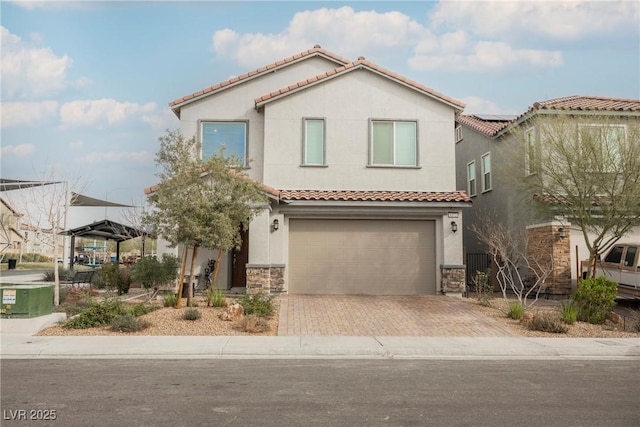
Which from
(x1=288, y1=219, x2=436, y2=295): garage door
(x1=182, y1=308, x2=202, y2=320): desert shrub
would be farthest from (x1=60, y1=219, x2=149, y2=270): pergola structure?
(x1=182, y1=308, x2=202, y2=320): desert shrub

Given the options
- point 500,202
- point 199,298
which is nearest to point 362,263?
point 199,298

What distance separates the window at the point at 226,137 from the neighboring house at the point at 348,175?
0.12 feet

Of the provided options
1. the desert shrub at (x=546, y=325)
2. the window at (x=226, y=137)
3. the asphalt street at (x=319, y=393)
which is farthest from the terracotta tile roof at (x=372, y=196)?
the asphalt street at (x=319, y=393)

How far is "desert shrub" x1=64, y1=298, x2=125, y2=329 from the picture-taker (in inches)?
479

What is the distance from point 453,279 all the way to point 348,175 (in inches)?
199

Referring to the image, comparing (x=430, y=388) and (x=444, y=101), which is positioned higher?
(x=444, y=101)

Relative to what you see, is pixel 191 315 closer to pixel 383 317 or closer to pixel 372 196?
pixel 383 317

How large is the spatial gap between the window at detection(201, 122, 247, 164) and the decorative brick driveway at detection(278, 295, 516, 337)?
19.1 feet

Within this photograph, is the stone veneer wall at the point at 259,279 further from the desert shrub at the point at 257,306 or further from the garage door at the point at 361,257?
the desert shrub at the point at 257,306

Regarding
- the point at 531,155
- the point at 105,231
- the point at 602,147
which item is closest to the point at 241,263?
the point at 105,231

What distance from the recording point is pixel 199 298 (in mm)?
16109

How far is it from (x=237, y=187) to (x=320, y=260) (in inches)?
214

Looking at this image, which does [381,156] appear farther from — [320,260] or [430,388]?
[430,388]

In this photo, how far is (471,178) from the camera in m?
24.5
